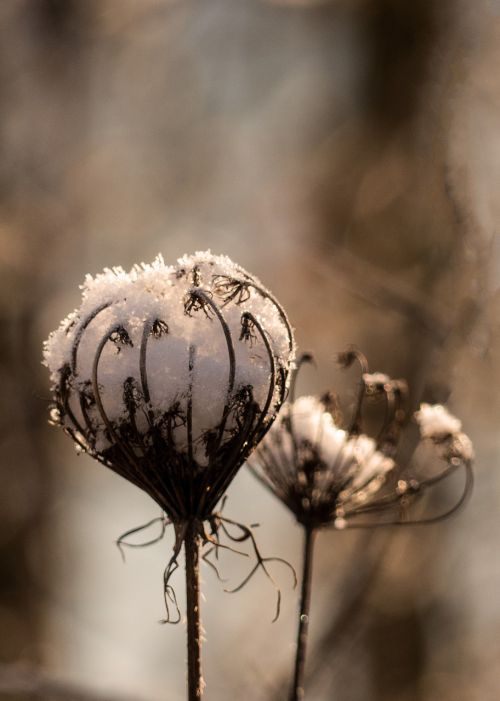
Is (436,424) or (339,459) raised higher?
(436,424)

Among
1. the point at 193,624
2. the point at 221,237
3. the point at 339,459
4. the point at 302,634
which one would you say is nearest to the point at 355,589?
the point at 339,459

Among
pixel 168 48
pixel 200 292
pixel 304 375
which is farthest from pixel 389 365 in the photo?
pixel 200 292

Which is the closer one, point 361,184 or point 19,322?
point 19,322

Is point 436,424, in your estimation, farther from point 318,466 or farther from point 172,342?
point 172,342

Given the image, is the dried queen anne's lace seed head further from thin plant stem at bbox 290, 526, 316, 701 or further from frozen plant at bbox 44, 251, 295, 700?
frozen plant at bbox 44, 251, 295, 700

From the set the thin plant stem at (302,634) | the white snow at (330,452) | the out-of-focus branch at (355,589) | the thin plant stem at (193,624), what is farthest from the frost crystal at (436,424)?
the out-of-focus branch at (355,589)

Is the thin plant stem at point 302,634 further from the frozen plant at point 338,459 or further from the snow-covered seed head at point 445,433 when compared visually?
the snow-covered seed head at point 445,433

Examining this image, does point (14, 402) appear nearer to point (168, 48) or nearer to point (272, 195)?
point (272, 195)

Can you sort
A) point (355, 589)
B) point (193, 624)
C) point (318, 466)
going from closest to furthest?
point (193, 624) → point (318, 466) → point (355, 589)
